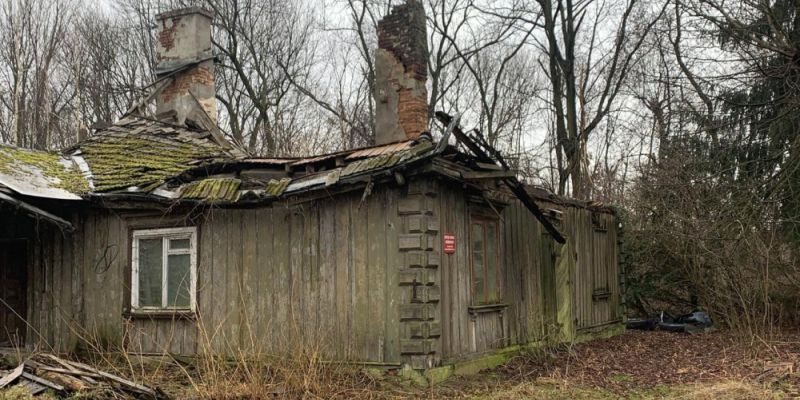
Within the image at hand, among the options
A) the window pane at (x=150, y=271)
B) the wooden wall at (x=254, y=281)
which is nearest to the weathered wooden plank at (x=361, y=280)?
the wooden wall at (x=254, y=281)

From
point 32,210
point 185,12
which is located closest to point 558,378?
point 32,210

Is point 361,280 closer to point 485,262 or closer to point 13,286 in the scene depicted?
point 485,262

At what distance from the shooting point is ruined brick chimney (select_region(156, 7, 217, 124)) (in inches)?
568

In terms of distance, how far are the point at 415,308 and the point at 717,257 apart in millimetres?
7582

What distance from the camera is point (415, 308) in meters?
8.81

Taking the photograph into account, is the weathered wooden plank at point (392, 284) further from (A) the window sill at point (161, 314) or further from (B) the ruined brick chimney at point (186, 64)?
(B) the ruined brick chimney at point (186, 64)

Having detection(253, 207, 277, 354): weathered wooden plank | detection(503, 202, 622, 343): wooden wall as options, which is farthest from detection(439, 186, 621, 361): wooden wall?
detection(253, 207, 277, 354): weathered wooden plank

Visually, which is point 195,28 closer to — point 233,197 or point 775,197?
point 233,197

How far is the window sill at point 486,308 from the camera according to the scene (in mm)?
9961

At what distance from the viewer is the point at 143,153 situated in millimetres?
12148

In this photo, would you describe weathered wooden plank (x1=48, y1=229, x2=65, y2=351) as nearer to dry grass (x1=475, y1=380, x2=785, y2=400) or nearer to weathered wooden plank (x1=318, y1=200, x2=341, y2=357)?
weathered wooden plank (x1=318, y1=200, x2=341, y2=357)

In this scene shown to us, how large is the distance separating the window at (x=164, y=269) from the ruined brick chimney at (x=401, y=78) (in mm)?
3575

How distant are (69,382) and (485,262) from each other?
5770 mm

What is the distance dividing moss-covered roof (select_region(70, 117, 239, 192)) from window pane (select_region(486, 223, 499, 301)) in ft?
13.4
